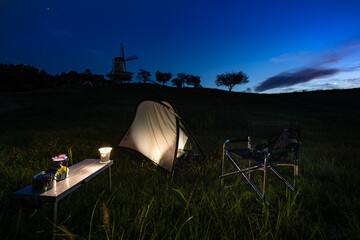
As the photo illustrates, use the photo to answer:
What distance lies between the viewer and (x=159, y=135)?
3824 mm

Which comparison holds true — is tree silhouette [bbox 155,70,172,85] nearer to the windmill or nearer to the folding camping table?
the windmill

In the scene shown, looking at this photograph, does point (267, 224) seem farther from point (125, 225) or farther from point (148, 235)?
point (125, 225)

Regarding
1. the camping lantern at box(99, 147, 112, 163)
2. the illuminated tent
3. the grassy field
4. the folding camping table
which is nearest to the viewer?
the folding camping table

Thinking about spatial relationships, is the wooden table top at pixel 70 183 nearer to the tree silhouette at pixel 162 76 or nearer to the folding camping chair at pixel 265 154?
the folding camping chair at pixel 265 154

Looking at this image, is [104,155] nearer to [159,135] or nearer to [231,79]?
[159,135]

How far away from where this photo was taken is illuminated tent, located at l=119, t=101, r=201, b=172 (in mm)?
3449

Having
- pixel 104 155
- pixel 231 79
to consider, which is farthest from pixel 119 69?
pixel 104 155

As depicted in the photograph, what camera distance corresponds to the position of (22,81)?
4441cm

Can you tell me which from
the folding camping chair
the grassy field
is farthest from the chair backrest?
the grassy field

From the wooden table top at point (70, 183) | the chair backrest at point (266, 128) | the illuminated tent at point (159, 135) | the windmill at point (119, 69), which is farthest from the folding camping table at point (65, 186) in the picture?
the windmill at point (119, 69)

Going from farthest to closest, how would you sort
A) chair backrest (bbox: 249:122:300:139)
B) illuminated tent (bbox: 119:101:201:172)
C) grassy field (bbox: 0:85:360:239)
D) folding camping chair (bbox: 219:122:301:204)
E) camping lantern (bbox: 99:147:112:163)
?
illuminated tent (bbox: 119:101:201:172)
chair backrest (bbox: 249:122:300:139)
camping lantern (bbox: 99:147:112:163)
folding camping chair (bbox: 219:122:301:204)
grassy field (bbox: 0:85:360:239)

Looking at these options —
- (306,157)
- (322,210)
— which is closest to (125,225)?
(322,210)

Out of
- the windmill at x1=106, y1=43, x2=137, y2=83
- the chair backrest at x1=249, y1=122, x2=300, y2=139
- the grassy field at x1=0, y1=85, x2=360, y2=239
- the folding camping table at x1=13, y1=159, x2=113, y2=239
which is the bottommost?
the grassy field at x1=0, y1=85, x2=360, y2=239

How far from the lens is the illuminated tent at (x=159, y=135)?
3449 millimetres
